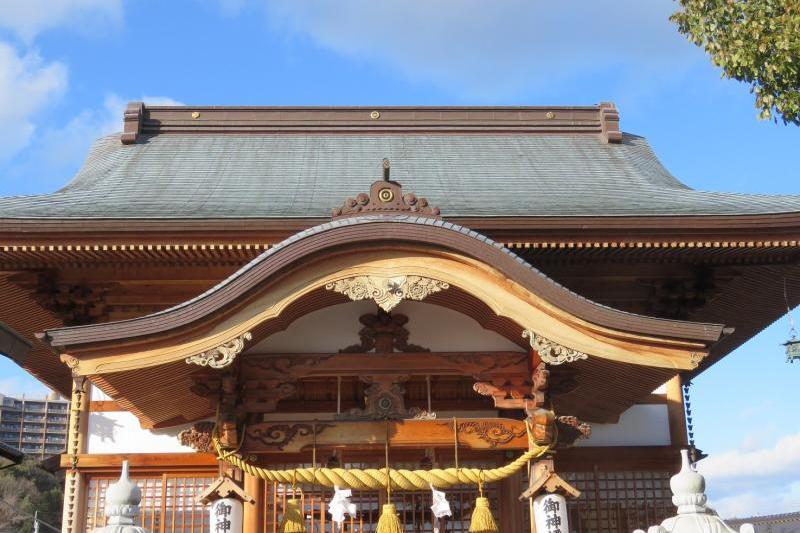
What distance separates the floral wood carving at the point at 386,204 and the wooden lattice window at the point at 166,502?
3.75 m

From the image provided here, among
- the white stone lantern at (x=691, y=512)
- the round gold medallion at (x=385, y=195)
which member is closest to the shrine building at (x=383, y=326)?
the round gold medallion at (x=385, y=195)

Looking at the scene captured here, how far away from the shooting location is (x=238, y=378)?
7.79 meters

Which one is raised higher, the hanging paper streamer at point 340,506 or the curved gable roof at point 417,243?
the curved gable roof at point 417,243

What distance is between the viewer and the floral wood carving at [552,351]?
7.04m

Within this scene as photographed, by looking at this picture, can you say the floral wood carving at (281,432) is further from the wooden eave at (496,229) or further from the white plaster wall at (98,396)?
the white plaster wall at (98,396)

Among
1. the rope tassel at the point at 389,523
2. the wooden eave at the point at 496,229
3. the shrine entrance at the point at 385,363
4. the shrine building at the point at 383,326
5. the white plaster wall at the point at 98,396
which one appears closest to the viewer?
the rope tassel at the point at 389,523

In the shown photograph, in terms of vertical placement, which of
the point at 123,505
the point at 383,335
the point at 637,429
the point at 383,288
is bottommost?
the point at 123,505

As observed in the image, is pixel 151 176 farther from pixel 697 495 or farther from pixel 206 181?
pixel 697 495

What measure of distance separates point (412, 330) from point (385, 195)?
158 centimetres

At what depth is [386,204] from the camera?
23.9ft

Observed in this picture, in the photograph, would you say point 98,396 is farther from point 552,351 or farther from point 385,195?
point 552,351

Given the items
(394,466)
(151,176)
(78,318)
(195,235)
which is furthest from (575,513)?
(151,176)

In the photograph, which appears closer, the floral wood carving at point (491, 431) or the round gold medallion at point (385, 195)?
the round gold medallion at point (385, 195)

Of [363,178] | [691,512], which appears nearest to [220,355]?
[691,512]
